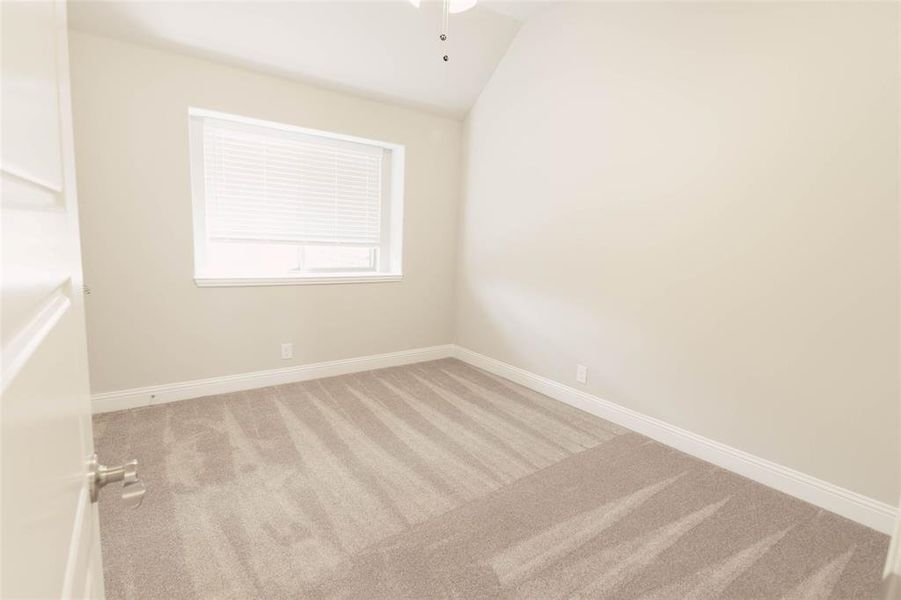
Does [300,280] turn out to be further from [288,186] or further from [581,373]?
[581,373]

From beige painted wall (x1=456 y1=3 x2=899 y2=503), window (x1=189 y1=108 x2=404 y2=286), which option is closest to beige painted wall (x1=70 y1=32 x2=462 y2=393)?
window (x1=189 y1=108 x2=404 y2=286)

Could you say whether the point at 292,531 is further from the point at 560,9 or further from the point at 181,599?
the point at 560,9

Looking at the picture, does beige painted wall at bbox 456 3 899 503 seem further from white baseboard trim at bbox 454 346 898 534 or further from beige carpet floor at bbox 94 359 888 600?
beige carpet floor at bbox 94 359 888 600

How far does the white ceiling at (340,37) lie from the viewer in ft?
8.09

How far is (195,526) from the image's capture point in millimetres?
1772

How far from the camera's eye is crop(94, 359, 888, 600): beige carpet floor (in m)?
1.55

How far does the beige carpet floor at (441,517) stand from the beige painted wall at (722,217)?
1.53 ft

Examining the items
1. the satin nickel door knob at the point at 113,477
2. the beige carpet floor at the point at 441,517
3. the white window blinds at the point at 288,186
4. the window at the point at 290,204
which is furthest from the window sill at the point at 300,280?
the satin nickel door knob at the point at 113,477

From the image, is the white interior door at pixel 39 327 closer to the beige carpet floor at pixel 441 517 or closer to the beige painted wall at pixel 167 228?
the beige carpet floor at pixel 441 517

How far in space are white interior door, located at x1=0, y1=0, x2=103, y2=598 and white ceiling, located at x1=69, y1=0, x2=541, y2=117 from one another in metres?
2.47

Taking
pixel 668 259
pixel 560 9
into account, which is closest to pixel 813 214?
pixel 668 259

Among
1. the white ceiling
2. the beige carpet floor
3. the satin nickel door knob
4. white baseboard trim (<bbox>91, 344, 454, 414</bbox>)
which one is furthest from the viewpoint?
white baseboard trim (<bbox>91, 344, 454, 414</bbox>)

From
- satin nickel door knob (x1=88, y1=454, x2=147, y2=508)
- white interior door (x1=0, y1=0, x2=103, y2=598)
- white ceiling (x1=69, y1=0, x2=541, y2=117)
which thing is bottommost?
satin nickel door knob (x1=88, y1=454, x2=147, y2=508)

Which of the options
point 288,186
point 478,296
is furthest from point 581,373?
point 288,186
